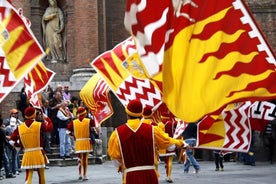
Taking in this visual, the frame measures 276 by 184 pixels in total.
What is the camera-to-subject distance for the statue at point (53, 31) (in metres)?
25.0

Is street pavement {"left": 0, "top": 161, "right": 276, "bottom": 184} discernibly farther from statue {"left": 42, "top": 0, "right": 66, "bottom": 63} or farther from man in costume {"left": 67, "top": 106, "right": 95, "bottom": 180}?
statue {"left": 42, "top": 0, "right": 66, "bottom": 63}

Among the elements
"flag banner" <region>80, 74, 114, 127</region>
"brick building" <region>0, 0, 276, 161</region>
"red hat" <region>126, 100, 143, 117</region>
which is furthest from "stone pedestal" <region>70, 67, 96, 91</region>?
"red hat" <region>126, 100, 143, 117</region>

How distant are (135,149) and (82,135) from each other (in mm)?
8136

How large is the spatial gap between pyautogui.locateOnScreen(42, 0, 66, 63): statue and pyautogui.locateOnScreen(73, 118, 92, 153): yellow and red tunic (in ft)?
31.0

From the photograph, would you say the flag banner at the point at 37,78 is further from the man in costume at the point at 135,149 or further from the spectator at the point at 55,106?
the spectator at the point at 55,106

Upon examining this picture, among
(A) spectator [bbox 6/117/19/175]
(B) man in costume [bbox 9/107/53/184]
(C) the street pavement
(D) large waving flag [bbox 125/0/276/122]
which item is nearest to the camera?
(D) large waving flag [bbox 125/0/276/122]

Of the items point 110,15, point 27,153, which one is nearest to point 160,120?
point 27,153

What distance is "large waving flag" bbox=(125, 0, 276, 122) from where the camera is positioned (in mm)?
5492

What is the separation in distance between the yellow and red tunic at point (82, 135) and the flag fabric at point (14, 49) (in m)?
9.08

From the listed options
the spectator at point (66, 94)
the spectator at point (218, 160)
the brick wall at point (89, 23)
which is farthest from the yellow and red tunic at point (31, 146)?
the brick wall at point (89, 23)

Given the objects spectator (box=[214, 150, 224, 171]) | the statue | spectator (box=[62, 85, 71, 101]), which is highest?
the statue

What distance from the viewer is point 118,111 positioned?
24.6 metres

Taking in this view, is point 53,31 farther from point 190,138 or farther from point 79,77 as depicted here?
point 190,138

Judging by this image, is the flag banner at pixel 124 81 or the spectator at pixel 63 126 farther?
the spectator at pixel 63 126
